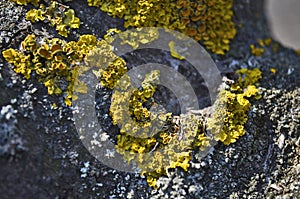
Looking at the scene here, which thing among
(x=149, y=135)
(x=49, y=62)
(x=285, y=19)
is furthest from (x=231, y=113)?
(x=285, y=19)

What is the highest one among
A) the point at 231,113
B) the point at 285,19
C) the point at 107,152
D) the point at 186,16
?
the point at 285,19

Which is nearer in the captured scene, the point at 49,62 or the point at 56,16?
the point at 49,62

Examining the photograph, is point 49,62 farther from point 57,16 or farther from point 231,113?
point 231,113

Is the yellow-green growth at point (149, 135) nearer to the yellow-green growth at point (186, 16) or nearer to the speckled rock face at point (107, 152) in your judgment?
the speckled rock face at point (107, 152)

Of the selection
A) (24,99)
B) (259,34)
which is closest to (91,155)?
(24,99)

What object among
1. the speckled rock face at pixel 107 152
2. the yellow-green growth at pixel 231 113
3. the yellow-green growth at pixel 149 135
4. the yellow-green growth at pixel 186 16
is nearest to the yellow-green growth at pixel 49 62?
the speckled rock face at pixel 107 152

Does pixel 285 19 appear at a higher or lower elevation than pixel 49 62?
higher

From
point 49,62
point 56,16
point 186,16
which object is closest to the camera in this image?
point 49,62

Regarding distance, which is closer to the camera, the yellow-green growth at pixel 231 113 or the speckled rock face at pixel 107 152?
the speckled rock face at pixel 107 152
